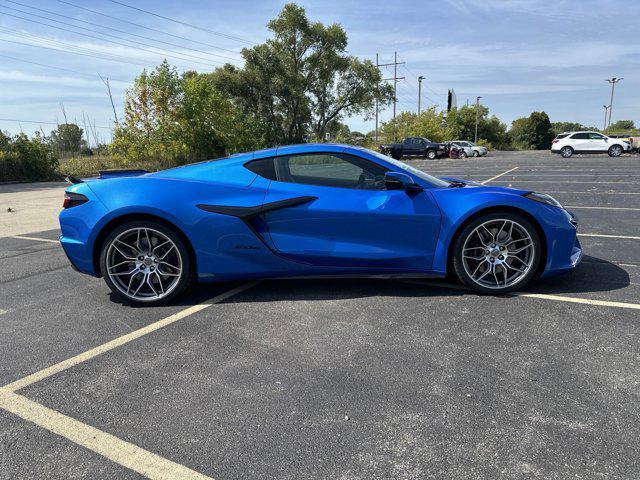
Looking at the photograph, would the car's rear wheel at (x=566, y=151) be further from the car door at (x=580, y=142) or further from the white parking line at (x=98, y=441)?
the white parking line at (x=98, y=441)

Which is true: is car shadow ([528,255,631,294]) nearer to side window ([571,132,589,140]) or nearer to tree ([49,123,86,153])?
tree ([49,123,86,153])

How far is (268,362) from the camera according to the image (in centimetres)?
267

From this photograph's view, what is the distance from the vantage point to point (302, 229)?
141 inches

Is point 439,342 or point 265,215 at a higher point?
point 265,215

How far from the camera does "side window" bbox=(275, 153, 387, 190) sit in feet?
12.1

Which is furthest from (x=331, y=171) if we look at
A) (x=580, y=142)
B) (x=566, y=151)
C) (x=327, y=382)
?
(x=580, y=142)

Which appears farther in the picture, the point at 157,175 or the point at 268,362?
the point at 157,175

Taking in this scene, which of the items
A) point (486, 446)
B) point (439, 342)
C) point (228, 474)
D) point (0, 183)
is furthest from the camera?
point (0, 183)

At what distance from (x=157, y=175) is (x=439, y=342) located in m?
2.69

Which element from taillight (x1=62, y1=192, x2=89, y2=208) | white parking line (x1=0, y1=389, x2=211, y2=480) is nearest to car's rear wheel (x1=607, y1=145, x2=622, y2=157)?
taillight (x1=62, y1=192, x2=89, y2=208)

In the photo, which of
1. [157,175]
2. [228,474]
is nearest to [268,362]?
[228,474]

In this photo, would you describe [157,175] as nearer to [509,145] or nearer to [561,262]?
[561,262]

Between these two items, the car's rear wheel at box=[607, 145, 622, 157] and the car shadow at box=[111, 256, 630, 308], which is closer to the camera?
the car shadow at box=[111, 256, 630, 308]

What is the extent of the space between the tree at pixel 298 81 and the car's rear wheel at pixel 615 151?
17.8m
